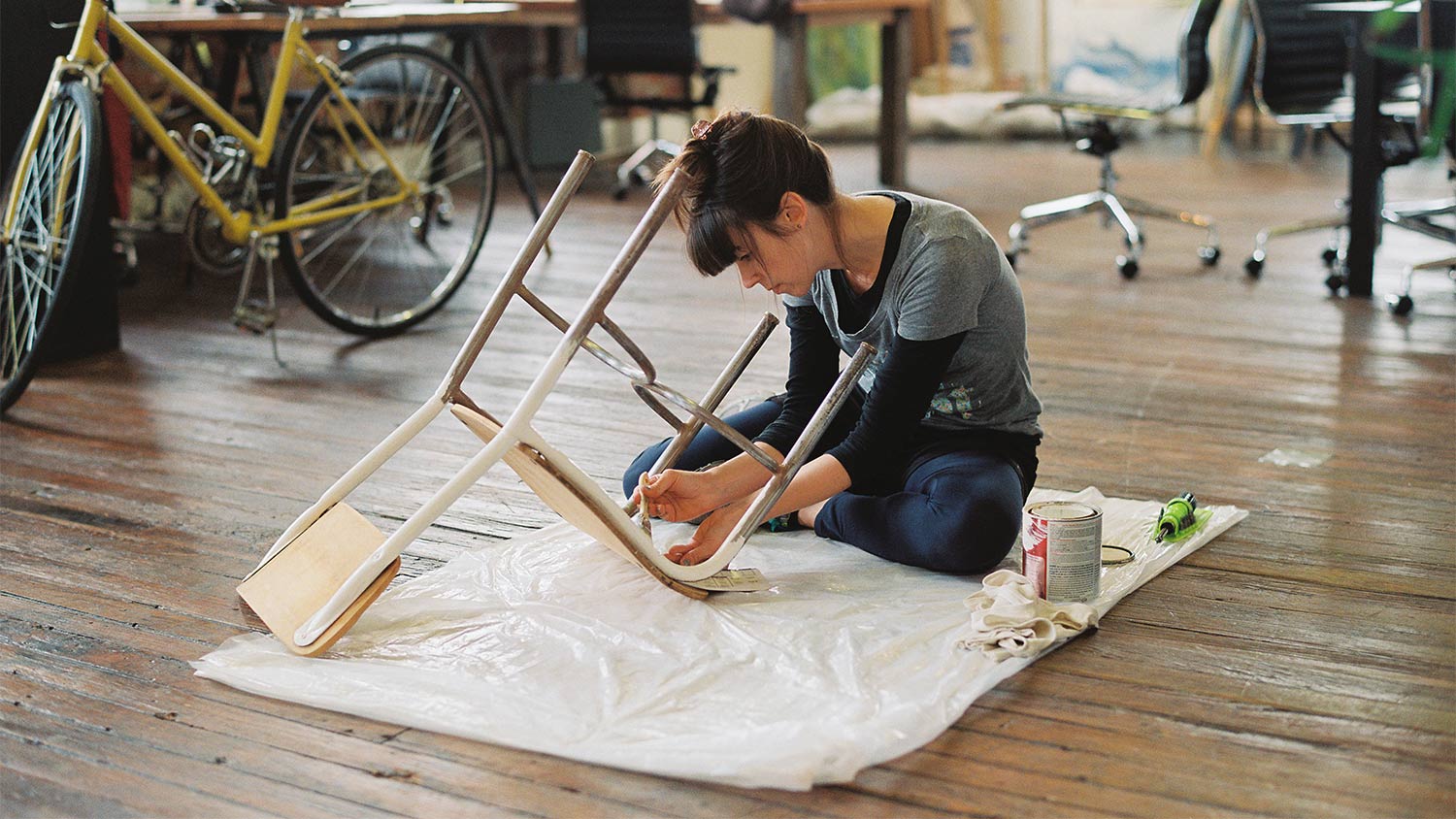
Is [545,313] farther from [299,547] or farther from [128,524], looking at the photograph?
[128,524]

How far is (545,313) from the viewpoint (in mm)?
1783

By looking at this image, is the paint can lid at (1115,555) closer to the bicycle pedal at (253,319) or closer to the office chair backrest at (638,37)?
the bicycle pedal at (253,319)

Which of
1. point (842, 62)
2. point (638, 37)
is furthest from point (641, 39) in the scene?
point (842, 62)

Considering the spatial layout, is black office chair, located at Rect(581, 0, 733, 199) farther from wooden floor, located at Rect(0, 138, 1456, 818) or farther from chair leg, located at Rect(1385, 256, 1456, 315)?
chair leg, located at Rect(1385, 256, 1456, 315)

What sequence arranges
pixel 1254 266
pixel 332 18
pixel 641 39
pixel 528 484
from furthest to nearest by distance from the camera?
pixel 641 39 → pixel 1254 266 → pixel 332 18 → pixel 528 484

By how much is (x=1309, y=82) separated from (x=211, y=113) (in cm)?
312

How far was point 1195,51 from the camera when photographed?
13.6 feet

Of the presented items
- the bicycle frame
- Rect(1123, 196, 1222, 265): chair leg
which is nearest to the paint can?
the bicycle frame

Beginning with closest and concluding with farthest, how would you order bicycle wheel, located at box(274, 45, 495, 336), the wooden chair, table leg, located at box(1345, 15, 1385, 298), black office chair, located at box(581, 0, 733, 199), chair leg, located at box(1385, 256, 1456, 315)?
the wooden chair
bicycle wheel, located at box(274, 45, 495, 336)
chair leg, located at box(1385, 256, 1456, 315)
table leg, located at box(1345, 15, 1385, 298)
black office chair, located at box(581, 0, 733, 199)

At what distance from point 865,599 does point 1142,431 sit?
997mm

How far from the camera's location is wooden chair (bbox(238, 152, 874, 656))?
158 centimetres

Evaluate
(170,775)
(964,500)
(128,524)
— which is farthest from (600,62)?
(170,775)

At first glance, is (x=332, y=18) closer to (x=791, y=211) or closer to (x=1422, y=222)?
(x=791, y=211)

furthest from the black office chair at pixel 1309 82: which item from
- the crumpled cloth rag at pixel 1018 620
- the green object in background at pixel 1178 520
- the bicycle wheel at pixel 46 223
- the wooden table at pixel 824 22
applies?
the bicycle wheel at pixel 46 223
